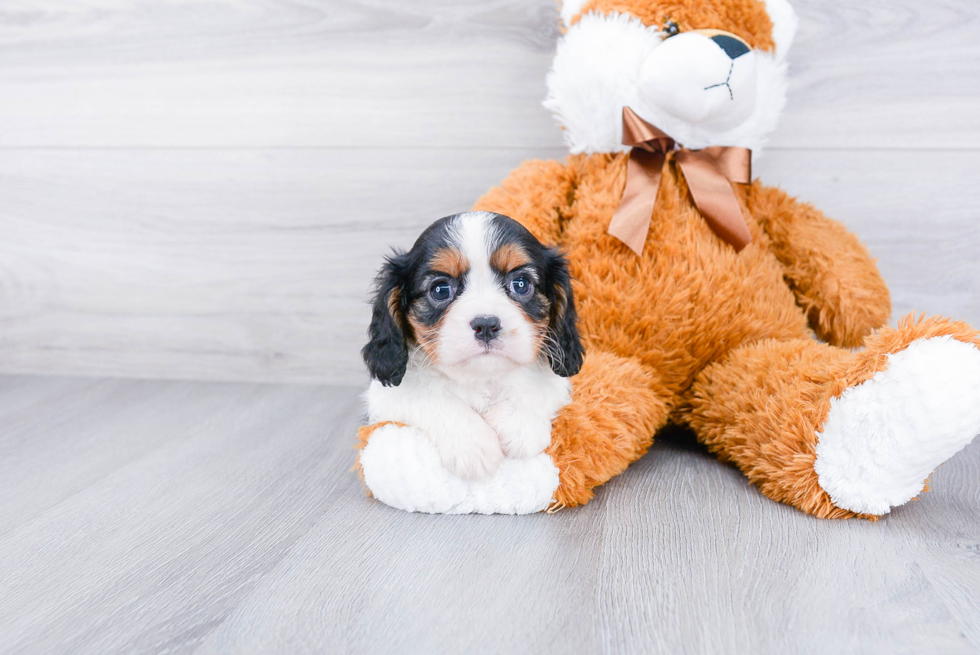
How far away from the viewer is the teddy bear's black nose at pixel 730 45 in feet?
4.62

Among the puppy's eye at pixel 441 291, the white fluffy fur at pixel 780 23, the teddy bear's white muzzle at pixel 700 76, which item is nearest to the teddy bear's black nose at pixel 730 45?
the teddy bear's white muzzle at pixel 700 76

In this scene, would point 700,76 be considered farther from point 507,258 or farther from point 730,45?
point 507,258

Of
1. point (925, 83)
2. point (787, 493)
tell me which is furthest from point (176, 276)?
point (925, 83)

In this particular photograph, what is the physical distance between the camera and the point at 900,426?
1121 millimetres

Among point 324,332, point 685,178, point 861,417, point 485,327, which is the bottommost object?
point 324,332

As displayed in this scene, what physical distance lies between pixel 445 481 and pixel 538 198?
0.69 m

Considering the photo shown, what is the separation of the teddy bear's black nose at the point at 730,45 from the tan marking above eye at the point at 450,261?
72 centimetres

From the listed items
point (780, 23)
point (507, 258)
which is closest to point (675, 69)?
point (780, 23)

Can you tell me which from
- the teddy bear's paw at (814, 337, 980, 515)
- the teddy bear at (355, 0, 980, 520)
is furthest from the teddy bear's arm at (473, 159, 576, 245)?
the teddy bear's paw at (814, 337, 980, 515)

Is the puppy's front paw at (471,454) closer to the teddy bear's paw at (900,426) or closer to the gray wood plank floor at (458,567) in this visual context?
the gray wood plank floor at (458,567)

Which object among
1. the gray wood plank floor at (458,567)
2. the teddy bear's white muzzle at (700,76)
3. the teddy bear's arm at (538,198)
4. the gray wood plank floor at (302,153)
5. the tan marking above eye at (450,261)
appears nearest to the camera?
the gray wood plank floor at (458,567)

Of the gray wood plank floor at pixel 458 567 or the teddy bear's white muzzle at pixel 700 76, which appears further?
the teddy bear's white muzzle at pixel 700 76

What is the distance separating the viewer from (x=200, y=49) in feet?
6.89

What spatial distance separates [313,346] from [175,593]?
126 centimetres
